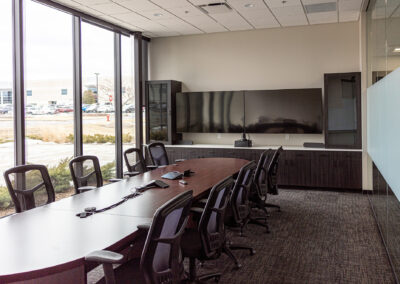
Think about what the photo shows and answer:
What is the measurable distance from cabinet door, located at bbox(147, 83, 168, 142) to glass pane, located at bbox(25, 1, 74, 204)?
227cm

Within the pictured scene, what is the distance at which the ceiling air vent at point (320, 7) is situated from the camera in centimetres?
600

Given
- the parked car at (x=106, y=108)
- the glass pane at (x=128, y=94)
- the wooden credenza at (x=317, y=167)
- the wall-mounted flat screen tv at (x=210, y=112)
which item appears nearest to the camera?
the wooden credenza at (x=317, y=167)

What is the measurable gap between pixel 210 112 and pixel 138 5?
2.85m

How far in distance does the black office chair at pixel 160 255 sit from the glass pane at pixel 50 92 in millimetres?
3695

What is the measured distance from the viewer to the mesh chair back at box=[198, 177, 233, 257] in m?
2.74

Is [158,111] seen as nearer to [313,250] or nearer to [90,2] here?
[90,2]

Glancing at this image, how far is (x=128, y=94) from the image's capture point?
776cm

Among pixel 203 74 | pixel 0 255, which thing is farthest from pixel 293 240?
pixel 203 74

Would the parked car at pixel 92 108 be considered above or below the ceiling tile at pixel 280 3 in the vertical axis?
below

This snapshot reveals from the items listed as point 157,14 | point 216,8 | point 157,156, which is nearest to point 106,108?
point 157,156

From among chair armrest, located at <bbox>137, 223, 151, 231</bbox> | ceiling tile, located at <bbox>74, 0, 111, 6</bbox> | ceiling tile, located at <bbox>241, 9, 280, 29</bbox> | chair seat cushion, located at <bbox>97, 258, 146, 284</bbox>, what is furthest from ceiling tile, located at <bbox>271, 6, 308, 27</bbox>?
chair seat cushion, located at <bbox>97, 258, 146, 284</bbox>

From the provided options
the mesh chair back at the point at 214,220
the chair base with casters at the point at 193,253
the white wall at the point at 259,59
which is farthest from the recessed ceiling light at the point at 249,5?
the chair base with casters at the point at 193,253

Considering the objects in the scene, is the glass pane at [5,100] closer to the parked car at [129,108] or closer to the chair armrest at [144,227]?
the parked car at [129,108]

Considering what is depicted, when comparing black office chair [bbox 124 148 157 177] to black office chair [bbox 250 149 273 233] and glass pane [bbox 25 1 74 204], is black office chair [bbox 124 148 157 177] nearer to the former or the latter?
glass pane [bbox 25 1 74 204]
